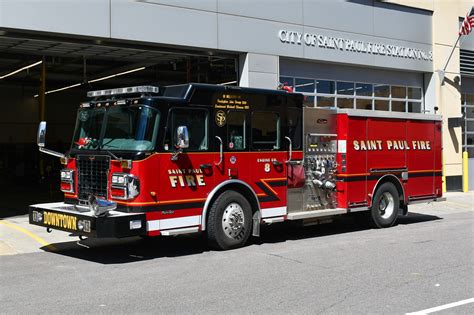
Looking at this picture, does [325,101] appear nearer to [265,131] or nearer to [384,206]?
[384,206]

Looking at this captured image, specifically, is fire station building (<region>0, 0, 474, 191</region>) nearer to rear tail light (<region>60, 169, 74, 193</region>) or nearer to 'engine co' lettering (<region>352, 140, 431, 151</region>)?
'engine co' lettering (<region>352, 140, 431, 151</region>)

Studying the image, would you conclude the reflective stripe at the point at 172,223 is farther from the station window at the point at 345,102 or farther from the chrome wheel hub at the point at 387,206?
the station window at the point at 345,102

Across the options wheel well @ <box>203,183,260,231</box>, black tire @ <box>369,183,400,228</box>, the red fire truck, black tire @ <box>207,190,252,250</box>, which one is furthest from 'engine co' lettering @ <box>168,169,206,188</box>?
black tire @ <box>369,183,400,228</box>

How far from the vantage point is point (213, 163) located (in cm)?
912

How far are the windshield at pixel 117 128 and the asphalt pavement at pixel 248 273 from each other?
1.79 meters

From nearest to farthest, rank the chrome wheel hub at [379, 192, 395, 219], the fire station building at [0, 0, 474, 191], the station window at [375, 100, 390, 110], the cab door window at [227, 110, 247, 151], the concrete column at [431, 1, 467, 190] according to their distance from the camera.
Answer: the cab door window at [227, 110, 247, 151]
the chrome wheel hub at [379, 192, 395, 219]
the fire station building at [0, 0, 474, 191]
the station window at [375, 100, 390, 110]
the concrete column at [431, 1, 467, 190]

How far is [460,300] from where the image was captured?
6.16 m

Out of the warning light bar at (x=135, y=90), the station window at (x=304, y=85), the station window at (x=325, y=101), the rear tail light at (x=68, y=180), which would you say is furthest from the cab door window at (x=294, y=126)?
the station window at (x=325, y=101)

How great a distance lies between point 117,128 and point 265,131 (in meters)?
2.68

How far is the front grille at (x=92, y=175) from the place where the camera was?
8.64 m

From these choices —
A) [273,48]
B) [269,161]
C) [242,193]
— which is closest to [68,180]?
[242,193]

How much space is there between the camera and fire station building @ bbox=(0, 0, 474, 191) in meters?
13.2

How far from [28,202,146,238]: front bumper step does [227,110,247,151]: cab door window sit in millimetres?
2113

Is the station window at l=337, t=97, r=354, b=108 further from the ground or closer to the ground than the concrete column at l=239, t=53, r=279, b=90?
closer to the ground
